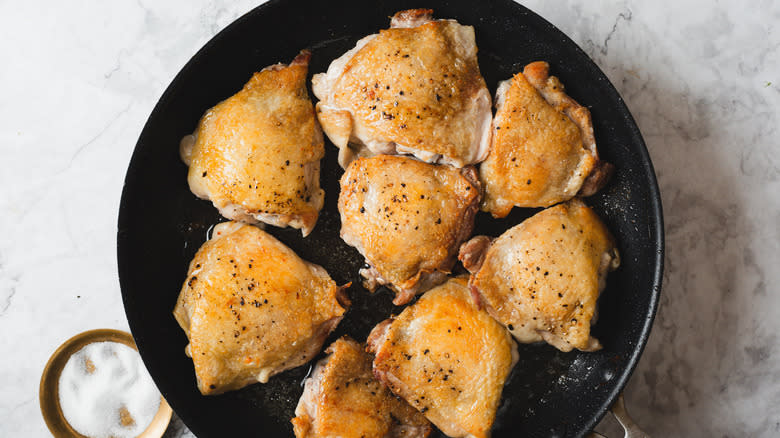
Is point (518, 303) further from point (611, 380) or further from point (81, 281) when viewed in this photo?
point (81, 281)

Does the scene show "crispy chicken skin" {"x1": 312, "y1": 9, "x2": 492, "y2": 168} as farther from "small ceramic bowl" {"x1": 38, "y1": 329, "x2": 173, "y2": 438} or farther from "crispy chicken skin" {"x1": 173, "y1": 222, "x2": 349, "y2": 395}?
"small ceramic bowl" {"x1": 38, "y1": 329, "x2": 173, "y2": 438}

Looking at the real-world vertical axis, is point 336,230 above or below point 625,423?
above

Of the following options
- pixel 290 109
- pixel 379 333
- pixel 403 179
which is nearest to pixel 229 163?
pixel 290 109

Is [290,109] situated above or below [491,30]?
below

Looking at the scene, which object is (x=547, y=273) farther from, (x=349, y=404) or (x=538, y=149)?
(x=349, y=404)

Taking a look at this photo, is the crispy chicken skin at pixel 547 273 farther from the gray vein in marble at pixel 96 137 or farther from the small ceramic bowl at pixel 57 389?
the gray vein in marble at pixel 96 137

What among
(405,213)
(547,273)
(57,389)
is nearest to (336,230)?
(405,213)

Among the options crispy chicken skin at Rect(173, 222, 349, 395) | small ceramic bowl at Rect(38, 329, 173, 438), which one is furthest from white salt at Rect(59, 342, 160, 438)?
crispy chicken skin at Rect(173, 222, 349, 395)

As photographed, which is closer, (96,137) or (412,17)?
(412,17)
